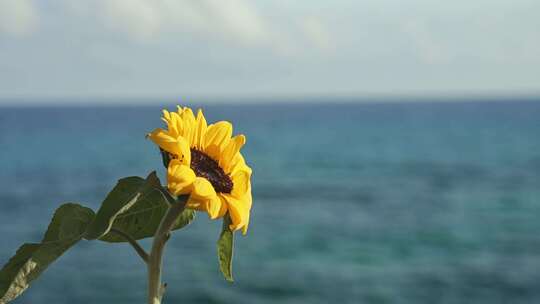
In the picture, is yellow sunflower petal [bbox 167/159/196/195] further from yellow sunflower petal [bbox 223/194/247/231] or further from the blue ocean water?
the blue ocean water

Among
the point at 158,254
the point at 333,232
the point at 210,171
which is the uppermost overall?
the point at 333,232

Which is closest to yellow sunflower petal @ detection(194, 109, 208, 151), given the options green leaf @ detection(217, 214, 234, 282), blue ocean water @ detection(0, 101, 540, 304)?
green leaf @ detection(217, 214, 234, 282)

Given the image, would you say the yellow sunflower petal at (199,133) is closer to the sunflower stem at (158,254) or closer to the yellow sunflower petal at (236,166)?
the yellow sunflower petal at (236,166)

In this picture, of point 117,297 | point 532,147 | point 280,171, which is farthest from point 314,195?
point 532,147

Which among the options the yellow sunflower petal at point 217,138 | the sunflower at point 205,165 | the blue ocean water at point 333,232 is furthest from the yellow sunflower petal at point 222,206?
the blue ocean water at point 333,232

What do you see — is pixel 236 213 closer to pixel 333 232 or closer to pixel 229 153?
pixel 229 153

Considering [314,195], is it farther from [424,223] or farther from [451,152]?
[451,152]

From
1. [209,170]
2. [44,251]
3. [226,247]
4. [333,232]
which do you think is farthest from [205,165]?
[333,232]
